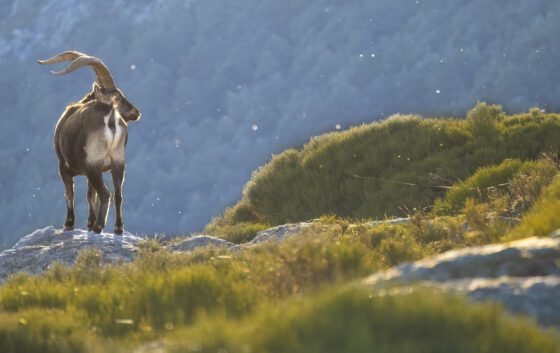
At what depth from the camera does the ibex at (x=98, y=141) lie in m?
12.6

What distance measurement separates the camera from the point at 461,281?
14.6ft

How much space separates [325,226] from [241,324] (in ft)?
19.0

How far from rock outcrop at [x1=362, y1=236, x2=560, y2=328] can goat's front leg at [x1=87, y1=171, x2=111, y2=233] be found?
8.64 meters

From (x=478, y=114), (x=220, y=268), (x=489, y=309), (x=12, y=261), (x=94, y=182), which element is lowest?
(x=489, y=309)

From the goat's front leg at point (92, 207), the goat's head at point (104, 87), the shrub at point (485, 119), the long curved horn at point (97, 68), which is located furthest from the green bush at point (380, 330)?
the shrub at point (485, 119)

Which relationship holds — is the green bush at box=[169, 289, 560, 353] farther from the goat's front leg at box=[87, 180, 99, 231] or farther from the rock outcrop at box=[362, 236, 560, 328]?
the goat's front leg at box=[87, 180, 99, 231]

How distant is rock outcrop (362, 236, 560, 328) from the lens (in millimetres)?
4207

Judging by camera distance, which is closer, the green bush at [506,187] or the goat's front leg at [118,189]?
the green bush at [506,187]

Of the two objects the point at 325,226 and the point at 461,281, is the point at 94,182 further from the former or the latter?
the point at 461,281

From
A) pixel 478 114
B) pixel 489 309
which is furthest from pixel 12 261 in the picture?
pixel 478 114

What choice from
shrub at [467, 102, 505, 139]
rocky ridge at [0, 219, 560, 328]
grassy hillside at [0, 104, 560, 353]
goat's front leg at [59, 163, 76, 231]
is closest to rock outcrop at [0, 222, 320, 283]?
grassy hillside at [0, 104, 560, 353]

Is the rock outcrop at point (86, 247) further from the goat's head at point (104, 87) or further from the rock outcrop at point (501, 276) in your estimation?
the rock outcrop at point (501, 276)

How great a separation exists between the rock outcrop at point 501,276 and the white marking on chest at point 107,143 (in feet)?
28.2

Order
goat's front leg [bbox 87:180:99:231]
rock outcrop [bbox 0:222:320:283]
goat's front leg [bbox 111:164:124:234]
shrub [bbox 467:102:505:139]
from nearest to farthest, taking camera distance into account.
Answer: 1. rock outcrop [bbox 0:222:320:283]
2. goat's front leg [bbox 111:164:124:234]
3. goat's front leg [bbox 87:180:99:231]
4. shrub [bbox 467:102:505:139]
